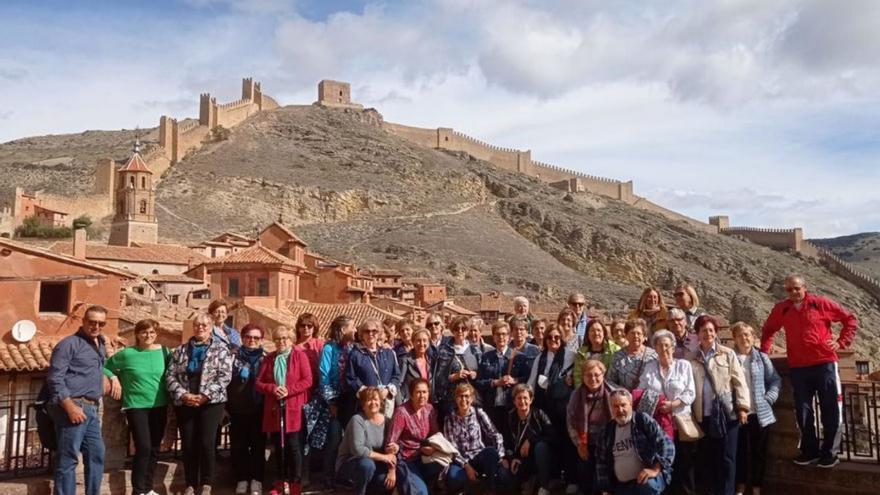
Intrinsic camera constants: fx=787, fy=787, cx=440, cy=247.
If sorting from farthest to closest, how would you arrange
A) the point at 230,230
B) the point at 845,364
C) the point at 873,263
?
the point at 873,263 → the point at 230,230 → the point at 845,364

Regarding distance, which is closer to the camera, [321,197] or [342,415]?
[342,415]

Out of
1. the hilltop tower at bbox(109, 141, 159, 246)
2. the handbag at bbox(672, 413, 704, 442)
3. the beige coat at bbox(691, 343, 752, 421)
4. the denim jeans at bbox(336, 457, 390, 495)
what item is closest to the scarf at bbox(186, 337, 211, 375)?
the denim jeans at bbox(336, 457, 390, 495)

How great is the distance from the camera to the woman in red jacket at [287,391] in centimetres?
862

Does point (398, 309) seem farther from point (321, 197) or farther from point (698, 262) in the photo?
point (698, 262)

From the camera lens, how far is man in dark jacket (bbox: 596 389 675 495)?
7.45 metres

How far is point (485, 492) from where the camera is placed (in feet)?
27.9

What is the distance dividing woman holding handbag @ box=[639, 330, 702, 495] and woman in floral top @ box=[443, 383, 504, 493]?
1722 mm

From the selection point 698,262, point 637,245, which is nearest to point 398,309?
point 637,245

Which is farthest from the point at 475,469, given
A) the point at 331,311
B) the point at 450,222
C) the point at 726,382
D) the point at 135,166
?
the point at 450,222

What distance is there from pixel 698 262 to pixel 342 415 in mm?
89415

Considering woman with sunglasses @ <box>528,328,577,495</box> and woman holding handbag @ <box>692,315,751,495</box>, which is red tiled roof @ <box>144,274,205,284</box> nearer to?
woman with sunglasses @ <box>528,328,577,495</box>

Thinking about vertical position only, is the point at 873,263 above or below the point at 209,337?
above

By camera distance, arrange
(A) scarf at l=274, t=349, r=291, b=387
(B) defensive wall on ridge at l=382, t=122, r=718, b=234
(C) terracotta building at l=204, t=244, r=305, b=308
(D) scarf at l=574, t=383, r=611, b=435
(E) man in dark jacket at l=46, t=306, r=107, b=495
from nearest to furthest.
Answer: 1. (E) man in dark jacket at l=46, t=306, r=107, b=495
2. (D) scarf at l=574, t=383, r=611, b=435
3. (A) scarf at l=274, t=349, r=291, b=387
4. (C) terracotta building at l=204, t=244, r=305, b=308
5. (B) defensive wall on ridge at l=382, t=122, r=718, b=234

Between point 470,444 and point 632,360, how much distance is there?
6.36 ft
